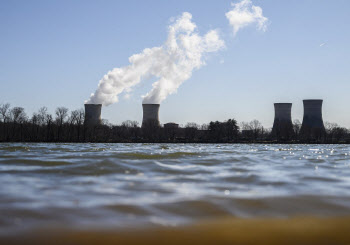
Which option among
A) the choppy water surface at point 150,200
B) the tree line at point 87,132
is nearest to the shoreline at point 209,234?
the choppy water surface at point 150,200

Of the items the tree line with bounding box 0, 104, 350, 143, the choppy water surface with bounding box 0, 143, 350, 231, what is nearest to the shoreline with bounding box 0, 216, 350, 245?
the choppy water surface with bounding box 0, 143, 350, 231

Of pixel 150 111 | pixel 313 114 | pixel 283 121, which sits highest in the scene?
pixel 313 114

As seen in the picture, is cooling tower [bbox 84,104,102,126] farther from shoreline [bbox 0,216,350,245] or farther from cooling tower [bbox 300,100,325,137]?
shoreline [bbox 0,216,350,245]

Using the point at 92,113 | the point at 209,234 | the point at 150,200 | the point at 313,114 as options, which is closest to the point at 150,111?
the point at 92,113

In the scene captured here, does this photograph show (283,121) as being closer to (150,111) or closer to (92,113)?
(150,111)


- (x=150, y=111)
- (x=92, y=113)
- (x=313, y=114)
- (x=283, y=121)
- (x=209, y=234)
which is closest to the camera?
(x=209, y=234)

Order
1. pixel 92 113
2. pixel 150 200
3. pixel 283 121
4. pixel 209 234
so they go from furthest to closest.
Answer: pixel 283 121 → pixel 92 113 → pixel 150 200 → pixel 209 234

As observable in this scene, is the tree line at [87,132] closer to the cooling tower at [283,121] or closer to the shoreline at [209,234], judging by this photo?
the cooling tower at [283,121]

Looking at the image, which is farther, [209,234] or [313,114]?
[313,114]

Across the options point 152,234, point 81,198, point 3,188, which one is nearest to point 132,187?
point 81,198
